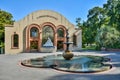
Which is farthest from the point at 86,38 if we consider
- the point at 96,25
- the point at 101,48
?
the point at 101,48

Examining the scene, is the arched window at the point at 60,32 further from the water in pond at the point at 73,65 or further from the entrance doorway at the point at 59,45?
the water in pond at the point at 73,65

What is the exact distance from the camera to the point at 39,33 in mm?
40688

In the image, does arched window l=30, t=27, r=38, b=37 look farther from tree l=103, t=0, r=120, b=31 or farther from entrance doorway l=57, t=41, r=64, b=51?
tree l=103, t=0, r=120, b=31

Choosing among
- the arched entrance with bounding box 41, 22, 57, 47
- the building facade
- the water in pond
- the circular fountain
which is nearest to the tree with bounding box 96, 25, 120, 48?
the building facade

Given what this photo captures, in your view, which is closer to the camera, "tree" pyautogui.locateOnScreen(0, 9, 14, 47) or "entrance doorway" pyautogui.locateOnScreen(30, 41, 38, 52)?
"entrance doorway" pyautogui.locateOnScreen(30, 41, 38, 52)

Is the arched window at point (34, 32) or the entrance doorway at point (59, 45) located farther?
the entrance doorway at point (59, 45)

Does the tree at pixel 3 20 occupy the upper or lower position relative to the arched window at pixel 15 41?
upper

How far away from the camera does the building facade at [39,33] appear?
39.4 metres

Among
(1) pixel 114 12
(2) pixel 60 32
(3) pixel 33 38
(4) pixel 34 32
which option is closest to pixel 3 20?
(4) pixel 34 32

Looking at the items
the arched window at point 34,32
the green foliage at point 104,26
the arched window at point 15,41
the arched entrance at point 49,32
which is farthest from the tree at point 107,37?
the arched window at point 15,41

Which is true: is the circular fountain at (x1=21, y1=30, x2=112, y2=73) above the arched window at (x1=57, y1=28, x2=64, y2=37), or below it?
below

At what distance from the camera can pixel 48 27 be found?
41.2 m

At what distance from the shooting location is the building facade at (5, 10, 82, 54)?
39406 mm

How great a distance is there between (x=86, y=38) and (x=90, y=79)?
47.6 m
